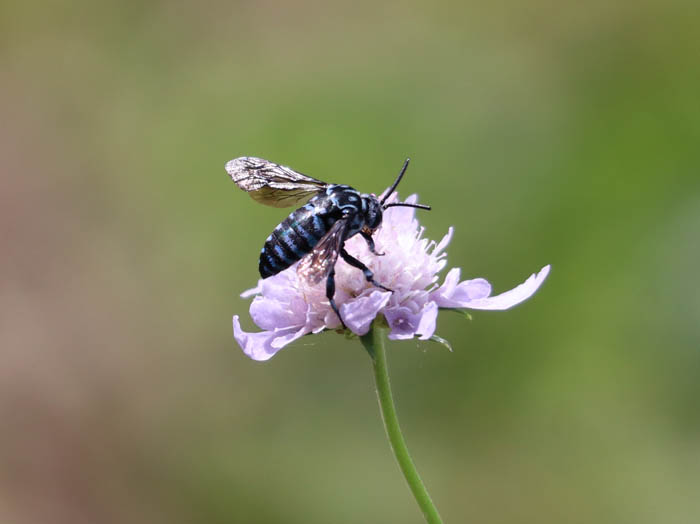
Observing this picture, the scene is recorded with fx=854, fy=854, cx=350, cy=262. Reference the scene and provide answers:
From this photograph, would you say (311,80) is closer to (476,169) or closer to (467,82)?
(467,82)

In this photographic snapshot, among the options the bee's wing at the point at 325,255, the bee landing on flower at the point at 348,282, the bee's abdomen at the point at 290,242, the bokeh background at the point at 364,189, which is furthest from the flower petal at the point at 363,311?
the bokeh background at the point at 364,189

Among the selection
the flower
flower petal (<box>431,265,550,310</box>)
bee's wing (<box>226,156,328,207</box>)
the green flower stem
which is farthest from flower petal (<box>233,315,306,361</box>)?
bee's wing (<box>226,156,328,207</box>)

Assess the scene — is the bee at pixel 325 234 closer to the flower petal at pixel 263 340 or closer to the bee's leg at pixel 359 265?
the bee's leg at pixel 359 265

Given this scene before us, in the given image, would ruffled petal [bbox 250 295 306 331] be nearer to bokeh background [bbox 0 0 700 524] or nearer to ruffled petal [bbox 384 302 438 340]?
ruffled petal [bbox 384 302 438 340]

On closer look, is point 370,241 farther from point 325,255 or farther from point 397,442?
point 397,442

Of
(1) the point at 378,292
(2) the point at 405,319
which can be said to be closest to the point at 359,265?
(1) the point at 378,292

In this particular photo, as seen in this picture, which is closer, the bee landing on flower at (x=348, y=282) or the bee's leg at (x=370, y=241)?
the bee landing on flower at (x=348, y=282)
